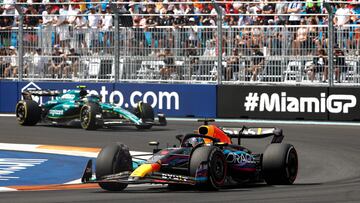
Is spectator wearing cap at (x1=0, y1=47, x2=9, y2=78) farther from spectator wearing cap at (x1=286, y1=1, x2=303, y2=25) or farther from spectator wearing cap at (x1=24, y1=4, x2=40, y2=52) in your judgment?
spectator wearing cap at (x1=286, y1=1, x2=303, y2=25)

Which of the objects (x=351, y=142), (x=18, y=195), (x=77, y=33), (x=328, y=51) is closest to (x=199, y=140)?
(x=18, y=195)

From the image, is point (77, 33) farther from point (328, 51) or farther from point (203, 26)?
point (328, 51)

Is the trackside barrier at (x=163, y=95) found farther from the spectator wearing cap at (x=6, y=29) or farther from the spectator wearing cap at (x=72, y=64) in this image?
the spectator wearing cap at (x=6, y=29)

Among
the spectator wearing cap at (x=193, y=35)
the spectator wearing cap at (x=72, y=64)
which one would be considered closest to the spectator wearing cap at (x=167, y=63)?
the spectator wearing cap at (x=193, y=35)

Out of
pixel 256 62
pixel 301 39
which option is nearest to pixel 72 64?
pixel 256 62

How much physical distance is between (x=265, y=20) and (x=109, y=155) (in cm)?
1423

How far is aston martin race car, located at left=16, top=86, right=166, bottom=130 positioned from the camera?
23.0 metres

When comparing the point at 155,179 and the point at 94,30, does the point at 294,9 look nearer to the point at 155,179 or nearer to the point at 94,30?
the point at 94,30

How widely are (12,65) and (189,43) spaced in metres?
5.56

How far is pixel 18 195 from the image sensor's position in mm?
12141

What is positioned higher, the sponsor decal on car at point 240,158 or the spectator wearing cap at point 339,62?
the spectator wearing cap at point 339,62

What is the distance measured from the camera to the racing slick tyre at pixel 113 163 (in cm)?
1277

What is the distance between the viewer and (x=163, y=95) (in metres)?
27.6

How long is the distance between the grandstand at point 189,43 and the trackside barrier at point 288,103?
26cm
